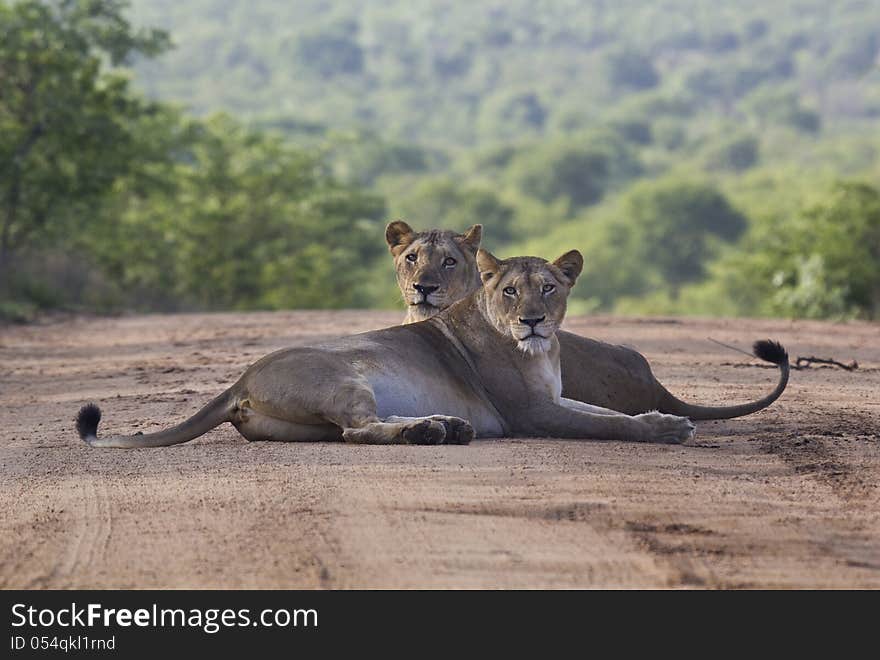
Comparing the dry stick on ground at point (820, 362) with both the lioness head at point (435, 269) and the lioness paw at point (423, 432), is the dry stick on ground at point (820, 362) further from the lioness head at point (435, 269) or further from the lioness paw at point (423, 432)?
the lioness paw at point (423, 432)

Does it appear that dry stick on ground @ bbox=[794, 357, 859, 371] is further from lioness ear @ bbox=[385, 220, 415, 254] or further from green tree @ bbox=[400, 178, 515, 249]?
green tree @ bbox=[400, 178, 515, 249]

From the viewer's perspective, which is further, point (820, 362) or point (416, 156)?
point (416, 156)

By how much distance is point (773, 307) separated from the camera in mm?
21750

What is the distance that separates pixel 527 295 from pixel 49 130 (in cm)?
1533

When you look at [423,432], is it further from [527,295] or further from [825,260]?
[825,260]

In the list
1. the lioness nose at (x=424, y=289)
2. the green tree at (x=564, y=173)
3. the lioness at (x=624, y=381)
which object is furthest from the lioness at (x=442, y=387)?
the green tree at (x=564, y=173)

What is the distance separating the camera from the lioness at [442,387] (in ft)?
22.0

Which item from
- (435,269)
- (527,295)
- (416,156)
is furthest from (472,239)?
(416,156)

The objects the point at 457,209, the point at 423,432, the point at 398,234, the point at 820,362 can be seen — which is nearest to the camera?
the point at 423,432

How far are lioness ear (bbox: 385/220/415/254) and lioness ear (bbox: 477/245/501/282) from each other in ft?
5.47

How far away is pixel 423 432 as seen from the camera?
259 inches
